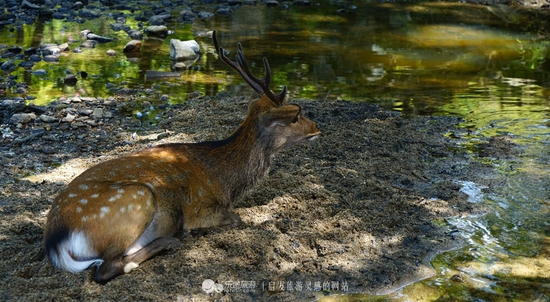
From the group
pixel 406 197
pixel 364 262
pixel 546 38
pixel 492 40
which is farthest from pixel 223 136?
pixel 546 38

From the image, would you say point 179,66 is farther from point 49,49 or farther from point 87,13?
point 87,13

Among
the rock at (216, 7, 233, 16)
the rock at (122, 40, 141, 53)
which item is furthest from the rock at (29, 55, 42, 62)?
the rock at (216, 7, 233, 16)

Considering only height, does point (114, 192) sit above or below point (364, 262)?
above

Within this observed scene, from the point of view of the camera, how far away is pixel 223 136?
23.3 feet

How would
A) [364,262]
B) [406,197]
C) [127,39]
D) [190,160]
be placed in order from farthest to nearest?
[127,39] → [406,197] → [190,160] → [364,262]

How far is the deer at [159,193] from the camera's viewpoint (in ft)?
14.2

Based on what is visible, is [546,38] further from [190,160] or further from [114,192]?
[114,192]

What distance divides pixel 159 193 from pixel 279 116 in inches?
49.0

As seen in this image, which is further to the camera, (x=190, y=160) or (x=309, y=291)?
(x=190, y=160)

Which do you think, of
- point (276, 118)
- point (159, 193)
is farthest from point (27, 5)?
point (159, 193)

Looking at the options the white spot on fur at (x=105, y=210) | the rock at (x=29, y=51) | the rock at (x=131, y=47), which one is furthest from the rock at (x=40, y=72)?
the white spot on fur at (x=105, y=210)

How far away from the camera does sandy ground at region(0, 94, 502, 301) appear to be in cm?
433

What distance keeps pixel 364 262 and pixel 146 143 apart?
327 centimetres

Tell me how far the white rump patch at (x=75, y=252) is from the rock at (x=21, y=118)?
12.3 ft
